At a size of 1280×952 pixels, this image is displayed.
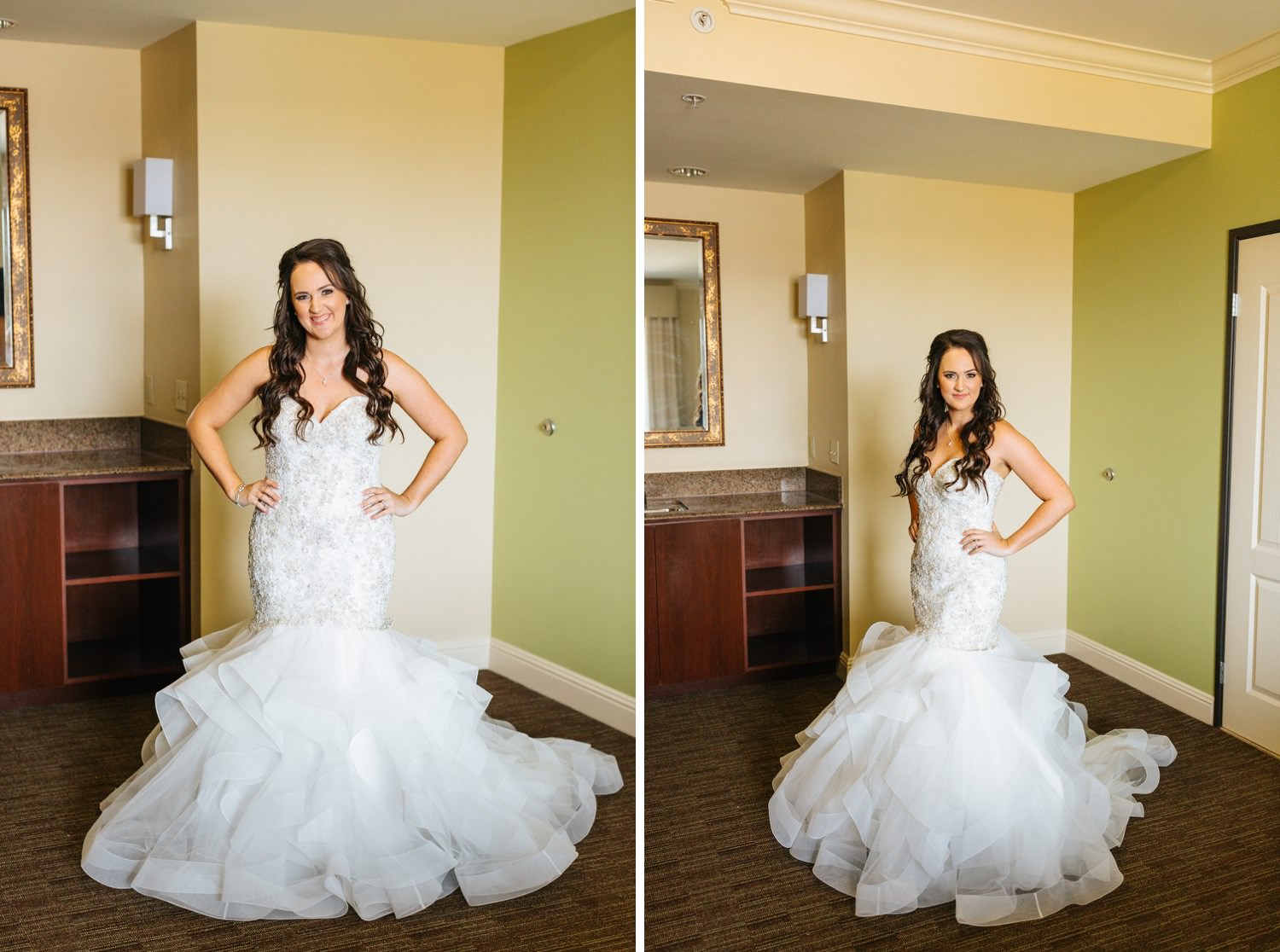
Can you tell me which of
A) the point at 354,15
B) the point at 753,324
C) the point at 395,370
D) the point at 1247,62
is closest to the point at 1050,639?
the point at 753,324

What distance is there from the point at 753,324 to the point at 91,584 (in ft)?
10.2

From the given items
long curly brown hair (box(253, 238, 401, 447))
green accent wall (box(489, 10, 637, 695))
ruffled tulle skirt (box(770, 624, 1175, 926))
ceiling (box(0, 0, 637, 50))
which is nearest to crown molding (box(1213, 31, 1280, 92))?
ruffled tulle skirt (box(770, 624, 1175, 926))

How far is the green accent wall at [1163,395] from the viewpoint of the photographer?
5.32 feet

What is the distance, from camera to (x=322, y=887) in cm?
214

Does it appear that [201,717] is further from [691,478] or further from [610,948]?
[691,478]

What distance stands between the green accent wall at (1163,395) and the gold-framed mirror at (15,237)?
339cm

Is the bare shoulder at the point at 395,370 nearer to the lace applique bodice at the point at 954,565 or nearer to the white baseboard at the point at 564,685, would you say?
the white baseboard at the point at 564,685

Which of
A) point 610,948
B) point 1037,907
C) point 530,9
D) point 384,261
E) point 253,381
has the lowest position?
point 610,948

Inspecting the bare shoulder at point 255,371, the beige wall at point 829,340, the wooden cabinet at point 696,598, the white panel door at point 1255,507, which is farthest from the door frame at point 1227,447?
the bare shoulder at point 255,371

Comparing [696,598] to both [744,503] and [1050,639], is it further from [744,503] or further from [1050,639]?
[1050,639]

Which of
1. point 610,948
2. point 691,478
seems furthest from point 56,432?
point 691,478

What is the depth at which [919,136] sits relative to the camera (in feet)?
5.45

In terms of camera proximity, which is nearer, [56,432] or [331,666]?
[331,666]

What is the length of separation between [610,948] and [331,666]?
0.84m
